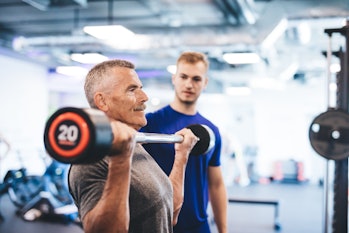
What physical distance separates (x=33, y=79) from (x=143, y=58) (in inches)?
88.1

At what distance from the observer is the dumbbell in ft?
2.58

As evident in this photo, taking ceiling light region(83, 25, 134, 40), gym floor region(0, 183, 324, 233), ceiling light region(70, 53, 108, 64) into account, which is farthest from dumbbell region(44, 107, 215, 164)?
ceiling light region(70, 53, 108, 64)

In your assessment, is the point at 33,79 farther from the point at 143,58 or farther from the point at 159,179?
the point at 159,179

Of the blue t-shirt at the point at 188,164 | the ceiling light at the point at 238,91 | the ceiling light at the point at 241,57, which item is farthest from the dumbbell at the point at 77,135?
the ceiling light at the point at 238,91

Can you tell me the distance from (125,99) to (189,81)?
83 centimetres

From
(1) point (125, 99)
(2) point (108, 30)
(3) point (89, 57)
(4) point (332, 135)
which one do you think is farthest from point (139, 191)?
(3) point (89, 57)

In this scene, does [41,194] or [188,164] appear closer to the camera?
[188,164]

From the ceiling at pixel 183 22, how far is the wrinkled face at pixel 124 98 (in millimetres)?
2931

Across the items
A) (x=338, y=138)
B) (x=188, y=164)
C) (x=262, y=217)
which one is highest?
(x=338, y=138)

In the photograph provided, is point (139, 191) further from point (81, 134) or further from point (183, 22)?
point (183, 22)

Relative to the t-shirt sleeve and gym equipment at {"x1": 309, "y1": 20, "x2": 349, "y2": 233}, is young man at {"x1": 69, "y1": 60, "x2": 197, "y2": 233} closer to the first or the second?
the t-shirt sleeve

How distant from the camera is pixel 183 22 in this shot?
6246mm

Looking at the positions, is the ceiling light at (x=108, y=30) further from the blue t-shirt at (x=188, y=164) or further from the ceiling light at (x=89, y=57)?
the blue t-shirt at (x=188, y=164)

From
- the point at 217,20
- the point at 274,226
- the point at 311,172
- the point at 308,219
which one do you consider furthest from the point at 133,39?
the point at 311,172
